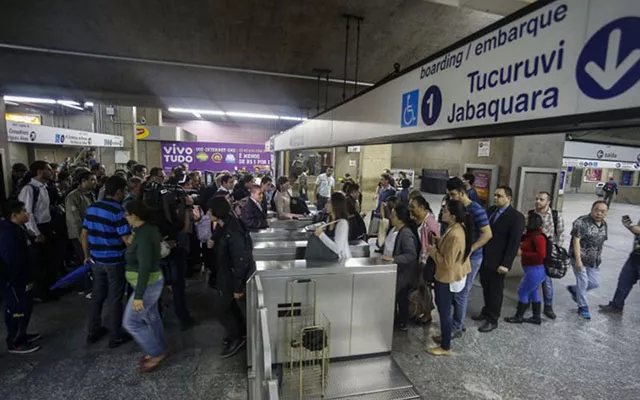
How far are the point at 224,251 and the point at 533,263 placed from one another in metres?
3.60

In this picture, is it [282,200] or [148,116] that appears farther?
[148,116]

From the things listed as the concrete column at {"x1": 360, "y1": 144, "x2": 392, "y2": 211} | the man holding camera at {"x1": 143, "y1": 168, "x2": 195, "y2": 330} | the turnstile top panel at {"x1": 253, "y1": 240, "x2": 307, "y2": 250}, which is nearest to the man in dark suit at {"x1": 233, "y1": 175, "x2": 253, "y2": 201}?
the man holding camera at {"x1": 143, "y1": 168, "x2": 195, "y2": 330}

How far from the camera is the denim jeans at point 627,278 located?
4.12m

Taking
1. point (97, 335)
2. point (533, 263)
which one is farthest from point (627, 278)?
point (97, 335)

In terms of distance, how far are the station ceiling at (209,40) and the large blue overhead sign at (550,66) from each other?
5.40 feet

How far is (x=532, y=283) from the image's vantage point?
12.7ft

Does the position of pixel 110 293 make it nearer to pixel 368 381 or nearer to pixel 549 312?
pixel 368 381

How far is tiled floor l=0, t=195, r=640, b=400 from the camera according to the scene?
8.94ft

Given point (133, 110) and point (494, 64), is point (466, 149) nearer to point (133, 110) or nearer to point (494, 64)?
point (494, 64)

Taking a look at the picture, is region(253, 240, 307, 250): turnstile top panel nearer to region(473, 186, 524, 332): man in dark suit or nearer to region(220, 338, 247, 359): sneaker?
region(220, 338, 247, 359): sneaker

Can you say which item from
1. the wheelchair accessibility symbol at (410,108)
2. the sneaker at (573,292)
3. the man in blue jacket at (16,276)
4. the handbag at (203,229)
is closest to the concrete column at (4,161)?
the man in blue jacket at (16,276)

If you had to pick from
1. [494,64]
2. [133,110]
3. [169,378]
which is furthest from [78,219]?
[133,110]

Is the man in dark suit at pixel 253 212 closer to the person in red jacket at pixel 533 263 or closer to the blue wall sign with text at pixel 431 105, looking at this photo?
the blue wall sign with text at pixel 431 105

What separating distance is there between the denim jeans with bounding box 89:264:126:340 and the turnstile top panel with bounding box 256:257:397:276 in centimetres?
147
